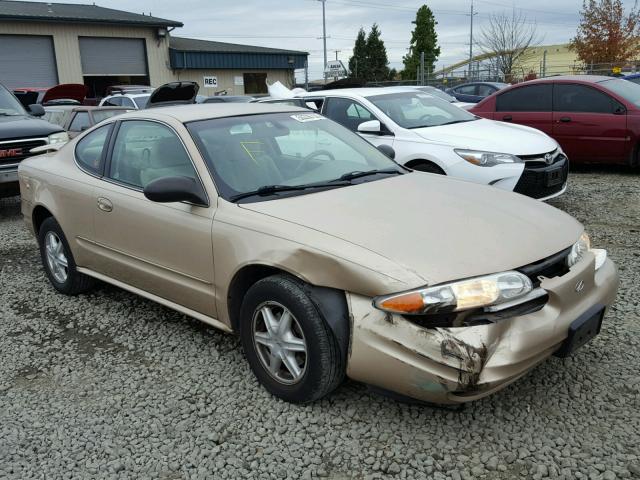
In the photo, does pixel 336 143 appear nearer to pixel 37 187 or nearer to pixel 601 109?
pixel 37 187

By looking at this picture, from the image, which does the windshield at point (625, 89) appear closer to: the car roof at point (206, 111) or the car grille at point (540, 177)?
the car grille at point (540, 177)

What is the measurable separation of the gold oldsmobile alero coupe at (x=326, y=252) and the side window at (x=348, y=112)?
3.04m

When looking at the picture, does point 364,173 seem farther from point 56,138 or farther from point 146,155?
point 56,138

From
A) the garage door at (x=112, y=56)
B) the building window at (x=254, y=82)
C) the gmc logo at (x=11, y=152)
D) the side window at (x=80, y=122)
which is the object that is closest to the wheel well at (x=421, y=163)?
the gmc logo at (x=11, y=152)

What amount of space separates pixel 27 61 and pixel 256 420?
27.1 m

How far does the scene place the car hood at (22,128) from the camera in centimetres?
777

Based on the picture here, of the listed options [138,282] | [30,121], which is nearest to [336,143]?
[138,282]

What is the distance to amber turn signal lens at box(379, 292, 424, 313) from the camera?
98.7 inches

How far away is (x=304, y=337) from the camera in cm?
284

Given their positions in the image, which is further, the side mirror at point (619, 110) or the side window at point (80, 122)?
the side window at point (80, 122)

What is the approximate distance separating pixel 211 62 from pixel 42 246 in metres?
28.2

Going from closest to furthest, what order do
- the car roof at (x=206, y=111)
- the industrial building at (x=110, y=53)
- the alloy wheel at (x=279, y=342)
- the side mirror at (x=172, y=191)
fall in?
1. the alloy wheel at (x=279, y=342)
2. the side mirror at (x=172, y=191)
3. the car roof at (x=206, y=111)
4. the industrial building at (x=110, y=53)

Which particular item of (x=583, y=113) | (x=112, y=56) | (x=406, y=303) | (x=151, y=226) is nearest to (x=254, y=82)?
(x=112, y=56)

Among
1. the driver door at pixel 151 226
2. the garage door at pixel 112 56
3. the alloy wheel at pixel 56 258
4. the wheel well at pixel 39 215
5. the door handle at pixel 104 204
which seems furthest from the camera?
the garage door at pixel 112 56
